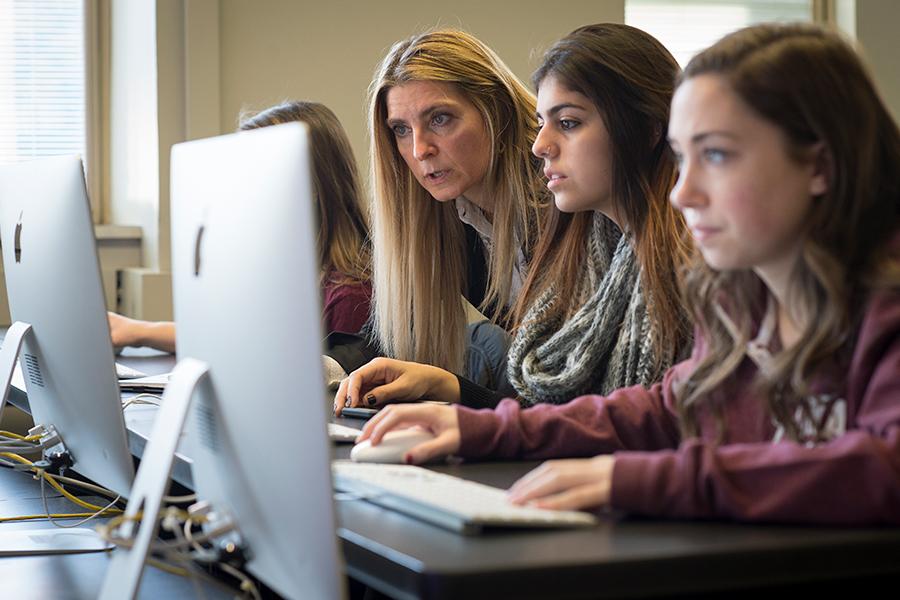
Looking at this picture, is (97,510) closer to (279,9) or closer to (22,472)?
(22,472)

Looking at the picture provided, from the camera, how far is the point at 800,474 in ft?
3.12

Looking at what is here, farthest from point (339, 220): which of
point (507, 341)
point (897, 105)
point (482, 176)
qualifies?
point (897, 105)

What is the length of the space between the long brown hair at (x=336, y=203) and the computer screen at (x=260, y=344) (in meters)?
1.46

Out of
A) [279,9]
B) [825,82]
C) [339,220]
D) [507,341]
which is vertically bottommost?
[507,341]

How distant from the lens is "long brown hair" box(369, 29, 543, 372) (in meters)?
2.15

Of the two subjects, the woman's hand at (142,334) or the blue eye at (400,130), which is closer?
the blue eye at (400,130)

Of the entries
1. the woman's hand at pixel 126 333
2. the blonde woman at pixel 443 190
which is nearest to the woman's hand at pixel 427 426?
the blonde woman at pixel 443 190

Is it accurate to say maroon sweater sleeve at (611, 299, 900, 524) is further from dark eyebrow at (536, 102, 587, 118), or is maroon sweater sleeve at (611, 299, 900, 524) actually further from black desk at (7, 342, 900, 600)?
dark eyebrow at (536, 102, 587, 118)

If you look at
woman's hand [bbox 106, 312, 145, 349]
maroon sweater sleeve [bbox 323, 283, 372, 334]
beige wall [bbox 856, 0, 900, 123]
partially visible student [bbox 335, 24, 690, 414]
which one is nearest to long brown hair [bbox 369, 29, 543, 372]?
maroon sweater sleeve [bbox 323, 283, 372, 334]

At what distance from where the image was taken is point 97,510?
1688mm

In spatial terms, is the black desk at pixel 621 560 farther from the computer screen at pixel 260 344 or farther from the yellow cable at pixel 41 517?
the yellow cable at pixel 41 517

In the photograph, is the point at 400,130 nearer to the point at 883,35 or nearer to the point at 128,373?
the point at 128,373

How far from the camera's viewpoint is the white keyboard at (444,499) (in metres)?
0.93

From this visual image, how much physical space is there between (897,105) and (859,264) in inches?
152
